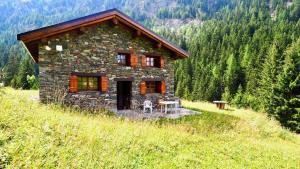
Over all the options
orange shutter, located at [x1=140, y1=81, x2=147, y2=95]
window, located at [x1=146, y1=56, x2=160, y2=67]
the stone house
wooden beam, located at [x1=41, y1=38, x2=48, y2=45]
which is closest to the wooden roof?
the stone house

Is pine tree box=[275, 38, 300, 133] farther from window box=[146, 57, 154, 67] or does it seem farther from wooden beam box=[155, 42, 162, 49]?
wooden beam box=[155, 42, 162, 49]

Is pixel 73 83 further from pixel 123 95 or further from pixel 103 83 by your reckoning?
pixel 123 95

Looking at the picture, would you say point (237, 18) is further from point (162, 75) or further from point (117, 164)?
point (117, 164)

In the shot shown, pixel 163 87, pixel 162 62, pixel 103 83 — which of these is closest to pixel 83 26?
pixel 103 83

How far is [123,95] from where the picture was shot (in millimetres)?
18109

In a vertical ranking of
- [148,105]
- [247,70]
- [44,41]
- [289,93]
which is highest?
[247,70]

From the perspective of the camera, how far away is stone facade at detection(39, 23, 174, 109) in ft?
46.7

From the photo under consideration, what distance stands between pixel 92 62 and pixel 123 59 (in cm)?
230

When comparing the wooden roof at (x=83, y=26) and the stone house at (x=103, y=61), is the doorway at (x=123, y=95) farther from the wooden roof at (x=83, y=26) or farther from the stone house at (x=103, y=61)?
the wooden roof at (x=83, y=26)

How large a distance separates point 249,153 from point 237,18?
150 meters

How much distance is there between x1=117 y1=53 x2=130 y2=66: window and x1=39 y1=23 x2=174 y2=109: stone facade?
0.42 metres

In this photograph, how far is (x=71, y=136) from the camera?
588 centimetres

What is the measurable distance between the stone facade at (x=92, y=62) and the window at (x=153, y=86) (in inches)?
18.9

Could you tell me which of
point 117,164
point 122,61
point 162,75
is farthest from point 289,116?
point 117,164
